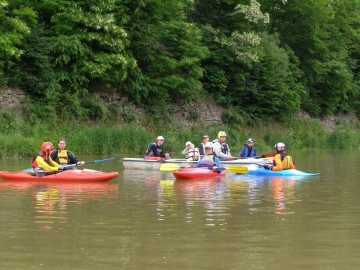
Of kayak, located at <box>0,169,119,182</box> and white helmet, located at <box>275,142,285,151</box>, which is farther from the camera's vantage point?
white helmet, located at <box>275,142,285,151</box>

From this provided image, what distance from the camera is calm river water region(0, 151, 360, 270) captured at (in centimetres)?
952

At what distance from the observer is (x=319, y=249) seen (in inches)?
400

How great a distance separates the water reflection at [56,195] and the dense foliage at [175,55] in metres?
12.1

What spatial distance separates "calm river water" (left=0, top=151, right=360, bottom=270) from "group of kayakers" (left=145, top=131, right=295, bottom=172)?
2.46 meters

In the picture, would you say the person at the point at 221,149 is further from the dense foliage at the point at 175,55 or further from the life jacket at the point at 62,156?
the dense foliage at the point at 175,55

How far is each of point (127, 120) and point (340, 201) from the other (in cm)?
2069

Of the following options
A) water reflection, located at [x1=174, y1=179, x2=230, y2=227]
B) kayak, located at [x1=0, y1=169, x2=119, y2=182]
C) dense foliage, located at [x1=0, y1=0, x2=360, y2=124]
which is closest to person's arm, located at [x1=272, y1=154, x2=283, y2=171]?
water reflection, located at [x1=174, y1=179, x2=230, y2=227]

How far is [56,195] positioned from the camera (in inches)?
657

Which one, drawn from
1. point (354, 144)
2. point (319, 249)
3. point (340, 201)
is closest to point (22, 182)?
point (340, 201)

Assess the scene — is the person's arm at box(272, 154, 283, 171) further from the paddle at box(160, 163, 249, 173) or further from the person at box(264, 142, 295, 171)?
the paddle at box(160, 163, 249, 173)

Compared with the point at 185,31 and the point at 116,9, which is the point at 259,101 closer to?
the point at 185,31

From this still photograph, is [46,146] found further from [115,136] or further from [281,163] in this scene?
[115,136]

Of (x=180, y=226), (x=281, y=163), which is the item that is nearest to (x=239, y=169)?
(x=281, y=163)

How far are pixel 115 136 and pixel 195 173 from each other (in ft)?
36.4
